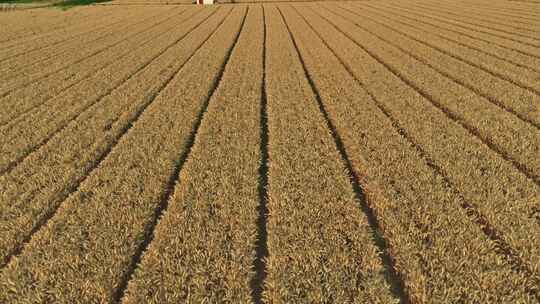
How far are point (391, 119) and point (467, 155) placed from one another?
6.99 feet

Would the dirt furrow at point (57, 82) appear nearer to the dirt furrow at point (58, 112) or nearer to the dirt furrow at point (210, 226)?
the dirt furrow at point (58, 112)

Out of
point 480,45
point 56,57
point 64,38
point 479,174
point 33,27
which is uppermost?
point 33,27

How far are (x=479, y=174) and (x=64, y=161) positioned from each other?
7.84m

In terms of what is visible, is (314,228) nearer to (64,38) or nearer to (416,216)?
(416,216)

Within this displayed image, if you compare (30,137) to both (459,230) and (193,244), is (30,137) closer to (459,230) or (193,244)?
(193,244)

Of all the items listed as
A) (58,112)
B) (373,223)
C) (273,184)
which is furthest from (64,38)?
(373,223)

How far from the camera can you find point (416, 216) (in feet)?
14.6

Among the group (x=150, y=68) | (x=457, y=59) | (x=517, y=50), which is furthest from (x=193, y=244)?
(x=517, y=50)

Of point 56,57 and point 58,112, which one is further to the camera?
point 56,57

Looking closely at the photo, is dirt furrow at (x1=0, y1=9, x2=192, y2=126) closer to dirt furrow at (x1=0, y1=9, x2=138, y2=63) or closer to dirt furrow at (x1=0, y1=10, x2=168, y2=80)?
dirt furrow at (x1=0, y1=10, x2=168, y2=80)

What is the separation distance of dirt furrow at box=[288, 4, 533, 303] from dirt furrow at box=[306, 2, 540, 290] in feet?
0.79

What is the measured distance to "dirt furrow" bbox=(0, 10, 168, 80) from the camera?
12.3 m

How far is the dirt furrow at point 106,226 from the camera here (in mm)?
3506

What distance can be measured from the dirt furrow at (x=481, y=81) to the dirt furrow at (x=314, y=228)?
5194mm
